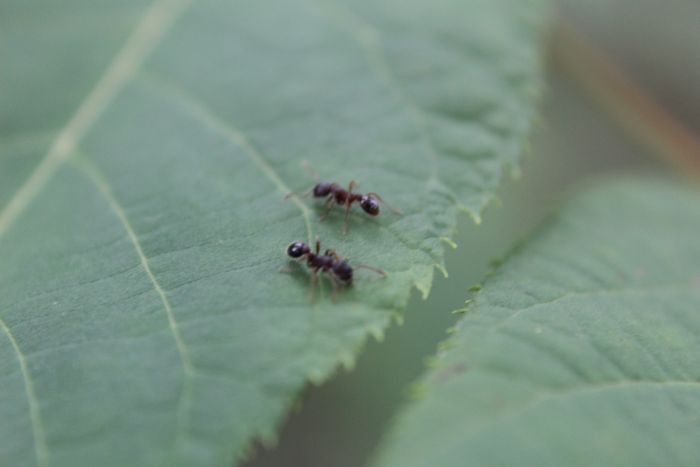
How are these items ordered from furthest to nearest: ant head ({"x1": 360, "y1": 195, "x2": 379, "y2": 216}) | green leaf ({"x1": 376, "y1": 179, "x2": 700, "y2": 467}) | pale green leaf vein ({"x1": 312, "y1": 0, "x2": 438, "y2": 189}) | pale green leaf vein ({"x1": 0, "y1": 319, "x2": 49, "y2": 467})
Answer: pale green leaf vein ({"x1": 312, "y1": 0, "x2": 438, "y2": 189}) < ant head ({"x1": 360, "y1": 195, "x2": 379, "y2": 216}) < pale green leaf vein ({"x1": 0, "y1": 319, "x2": 49, "y2": 467}) < green leaf ({"x1": 376, "y1": 179, "x2": 700, "y2": 467})

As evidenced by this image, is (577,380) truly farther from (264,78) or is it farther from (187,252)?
(264,78)

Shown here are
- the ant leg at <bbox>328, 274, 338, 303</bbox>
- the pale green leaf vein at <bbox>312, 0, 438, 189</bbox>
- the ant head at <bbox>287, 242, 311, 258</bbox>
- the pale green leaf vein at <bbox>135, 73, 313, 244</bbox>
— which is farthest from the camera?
the pale green leaf vein at <bbox>312, 0, 438, 189</bbox>

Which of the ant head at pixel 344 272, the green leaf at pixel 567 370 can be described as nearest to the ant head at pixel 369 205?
the ant head at pixel 344 272

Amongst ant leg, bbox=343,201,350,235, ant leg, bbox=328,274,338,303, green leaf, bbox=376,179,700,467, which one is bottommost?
green leaf, bbox=376,179,700,467

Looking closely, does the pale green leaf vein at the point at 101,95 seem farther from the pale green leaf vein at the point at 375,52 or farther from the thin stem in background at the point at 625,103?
the thin stem in background at the point at 625,103

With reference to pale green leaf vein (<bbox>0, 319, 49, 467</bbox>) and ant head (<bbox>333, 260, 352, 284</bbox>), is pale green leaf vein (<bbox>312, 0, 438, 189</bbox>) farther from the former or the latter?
pale green leaf vein (<bbox>0, 319, 49, 467</bbox>)

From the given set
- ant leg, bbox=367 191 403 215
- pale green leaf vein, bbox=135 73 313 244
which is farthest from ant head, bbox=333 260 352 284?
ant leg, bbox=367 191 403 215

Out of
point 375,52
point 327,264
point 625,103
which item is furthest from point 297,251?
point 625,103
